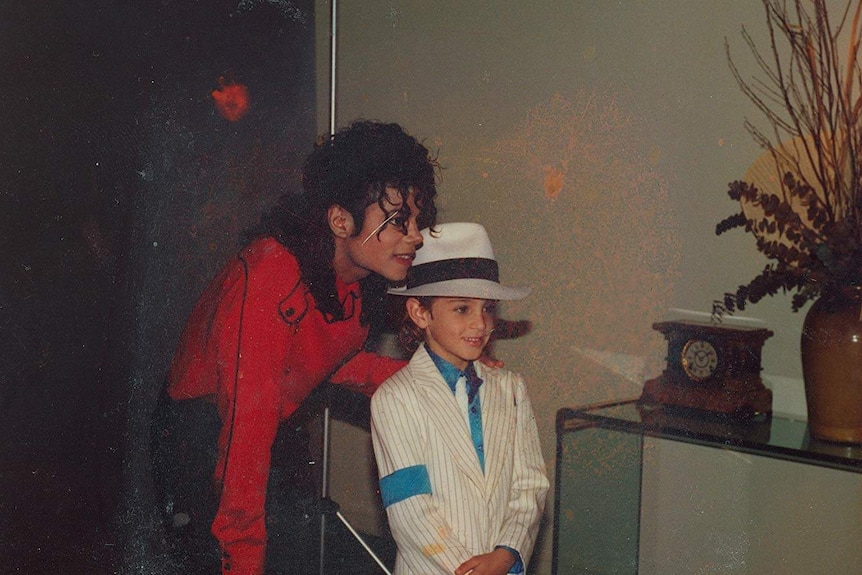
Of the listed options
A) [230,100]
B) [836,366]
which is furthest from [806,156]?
[230,100]

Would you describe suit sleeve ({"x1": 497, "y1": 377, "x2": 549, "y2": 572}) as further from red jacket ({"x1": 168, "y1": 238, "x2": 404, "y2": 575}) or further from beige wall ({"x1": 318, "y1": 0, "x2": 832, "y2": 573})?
red jacket ({"x1": 168, "y1": 238, "x2": 404, "y2": 575})

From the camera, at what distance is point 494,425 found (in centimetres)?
158

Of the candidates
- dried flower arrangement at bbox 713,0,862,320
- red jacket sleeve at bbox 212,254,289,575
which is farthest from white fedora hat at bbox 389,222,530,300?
dried flower arrangement at bbox 713,0,862,320

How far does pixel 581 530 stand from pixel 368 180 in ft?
2.97

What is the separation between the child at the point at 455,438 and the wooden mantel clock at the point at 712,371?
38 centimetres

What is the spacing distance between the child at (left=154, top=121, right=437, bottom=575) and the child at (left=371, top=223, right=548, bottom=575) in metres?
0.11

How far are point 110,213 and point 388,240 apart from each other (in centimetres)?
53

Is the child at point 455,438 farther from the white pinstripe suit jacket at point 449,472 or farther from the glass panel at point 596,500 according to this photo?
the glass panel at point 596,500

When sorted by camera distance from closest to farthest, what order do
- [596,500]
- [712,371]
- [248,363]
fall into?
[248,363], [712,371], [596,500]

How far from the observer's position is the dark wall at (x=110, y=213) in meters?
1.47

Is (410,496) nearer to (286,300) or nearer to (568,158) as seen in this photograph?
(286,300)

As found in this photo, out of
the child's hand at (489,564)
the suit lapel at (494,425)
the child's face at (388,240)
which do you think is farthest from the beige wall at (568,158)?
the child's hand at (489,564)

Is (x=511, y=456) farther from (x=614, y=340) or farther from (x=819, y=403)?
(x=819, y=403)

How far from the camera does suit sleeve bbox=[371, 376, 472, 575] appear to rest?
151 cm
